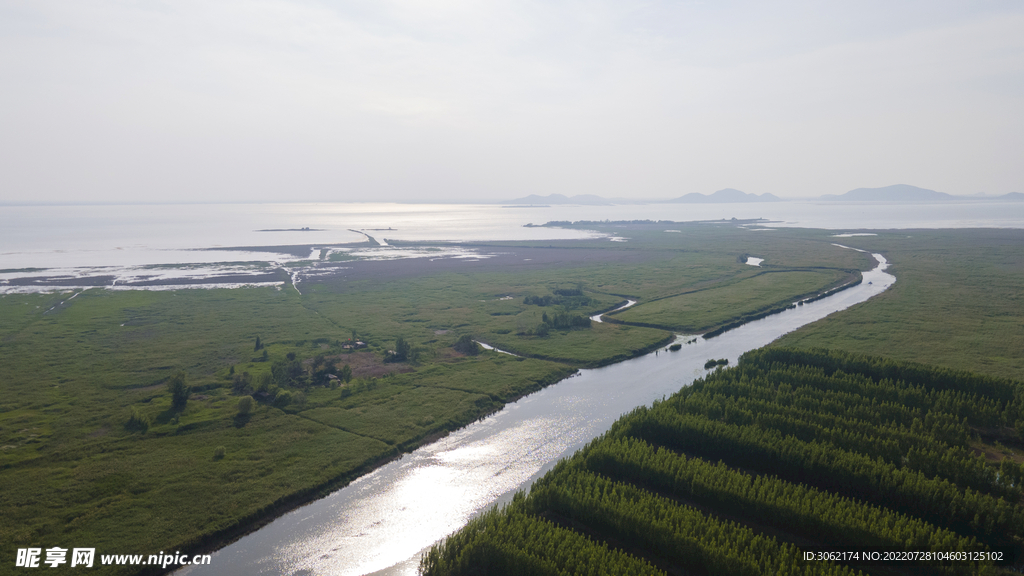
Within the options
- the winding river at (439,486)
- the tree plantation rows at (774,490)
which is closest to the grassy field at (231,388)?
the winding river at (439,486)

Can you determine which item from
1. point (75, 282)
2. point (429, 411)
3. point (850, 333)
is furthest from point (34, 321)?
point (850, 333)

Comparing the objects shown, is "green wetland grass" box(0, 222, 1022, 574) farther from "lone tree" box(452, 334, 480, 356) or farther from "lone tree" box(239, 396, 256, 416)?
"lone tree" box(452, 334, 480, 356)

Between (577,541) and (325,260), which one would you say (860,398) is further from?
(325,260)

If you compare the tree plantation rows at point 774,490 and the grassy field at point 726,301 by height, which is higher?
the grassy field at point 726,301

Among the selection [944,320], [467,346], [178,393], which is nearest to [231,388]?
[178,393]

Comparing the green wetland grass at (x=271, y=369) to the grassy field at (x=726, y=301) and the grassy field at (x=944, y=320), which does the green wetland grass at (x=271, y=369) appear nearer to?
the grassy field at (x=944, y=320)

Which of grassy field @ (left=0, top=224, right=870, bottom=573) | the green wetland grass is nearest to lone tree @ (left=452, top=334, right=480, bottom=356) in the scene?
grassy field @ (left=0, top=224, right=870, bottom=573)
